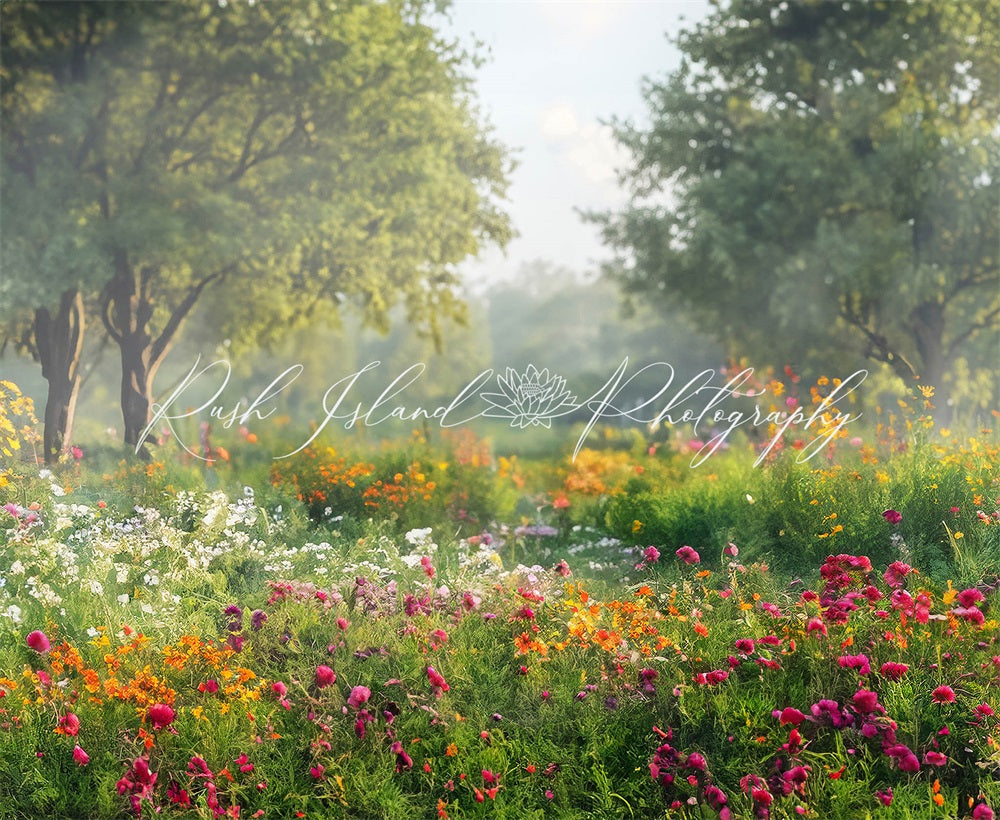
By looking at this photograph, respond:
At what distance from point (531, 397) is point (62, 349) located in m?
6.28

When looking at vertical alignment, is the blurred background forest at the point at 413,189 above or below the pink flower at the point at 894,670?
above

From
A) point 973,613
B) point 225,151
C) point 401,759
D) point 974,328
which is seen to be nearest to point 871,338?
point 974,328

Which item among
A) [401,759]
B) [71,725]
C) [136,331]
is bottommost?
[401,759]

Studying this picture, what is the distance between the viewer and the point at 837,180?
1445 centimetres

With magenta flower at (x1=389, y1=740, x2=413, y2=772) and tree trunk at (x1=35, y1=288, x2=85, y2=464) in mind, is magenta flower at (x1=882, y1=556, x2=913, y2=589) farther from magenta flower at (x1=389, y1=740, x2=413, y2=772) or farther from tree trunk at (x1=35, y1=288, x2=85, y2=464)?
tree trunk at (x1=35, y1=288, x2=85, y2=464)

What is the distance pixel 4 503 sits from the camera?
7.18m

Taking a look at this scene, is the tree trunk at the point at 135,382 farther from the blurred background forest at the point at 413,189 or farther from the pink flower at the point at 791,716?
the pink flower at the point at 791,716

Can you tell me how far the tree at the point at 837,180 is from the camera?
14.1 meters

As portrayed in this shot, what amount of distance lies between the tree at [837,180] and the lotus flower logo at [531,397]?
21.1 feet

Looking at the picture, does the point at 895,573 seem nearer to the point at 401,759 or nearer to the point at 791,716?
the point at 791,716

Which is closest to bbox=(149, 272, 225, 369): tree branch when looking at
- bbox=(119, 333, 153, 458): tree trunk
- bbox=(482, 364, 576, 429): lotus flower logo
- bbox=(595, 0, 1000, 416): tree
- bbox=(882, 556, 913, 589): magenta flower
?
bbox=(119, 333, 153, 458): tree trunk

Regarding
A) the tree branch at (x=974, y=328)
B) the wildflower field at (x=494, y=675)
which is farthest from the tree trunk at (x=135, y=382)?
the tree branch at (x=974, y=328)

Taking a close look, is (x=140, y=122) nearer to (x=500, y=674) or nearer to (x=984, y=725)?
(x=500, y=674)

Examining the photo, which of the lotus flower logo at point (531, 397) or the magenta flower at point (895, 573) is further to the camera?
the lotus flower logo at point (531, 397)
